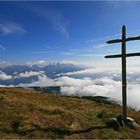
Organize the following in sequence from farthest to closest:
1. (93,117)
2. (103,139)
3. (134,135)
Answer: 1. (93,117)
2. (134,135)
3. (103,139)

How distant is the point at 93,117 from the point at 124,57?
6.96 meters

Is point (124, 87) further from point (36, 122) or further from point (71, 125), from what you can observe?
point (36, 122)

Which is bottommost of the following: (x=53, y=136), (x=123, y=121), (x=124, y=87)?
(x=53, y=136)

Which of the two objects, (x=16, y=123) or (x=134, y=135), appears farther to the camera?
(x=16, y=123)

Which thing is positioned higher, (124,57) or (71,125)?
(124,57)

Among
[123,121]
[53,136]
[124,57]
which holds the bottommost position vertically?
[53,136]

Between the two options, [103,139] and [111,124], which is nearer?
[103,139]

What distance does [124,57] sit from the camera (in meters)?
21.2

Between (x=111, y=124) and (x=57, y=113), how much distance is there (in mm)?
5978

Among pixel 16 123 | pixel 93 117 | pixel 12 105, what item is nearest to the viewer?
pixel 16 123

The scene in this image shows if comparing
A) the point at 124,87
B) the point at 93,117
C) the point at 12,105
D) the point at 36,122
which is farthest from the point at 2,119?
the point at 124,87

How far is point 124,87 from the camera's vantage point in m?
21.0

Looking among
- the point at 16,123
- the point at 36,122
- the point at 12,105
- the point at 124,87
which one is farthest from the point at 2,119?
the point at 124,87

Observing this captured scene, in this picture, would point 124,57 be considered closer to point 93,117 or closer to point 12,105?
point 93,117
